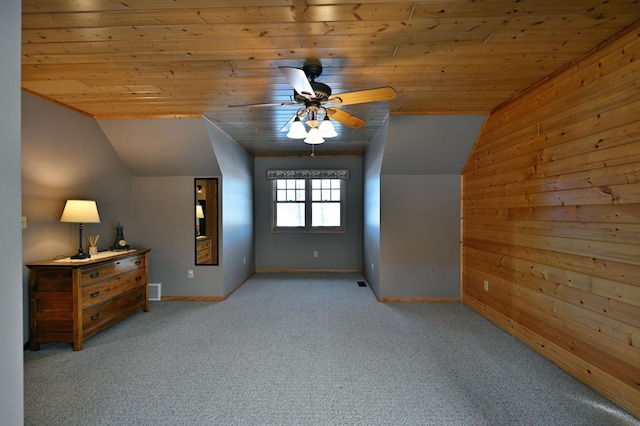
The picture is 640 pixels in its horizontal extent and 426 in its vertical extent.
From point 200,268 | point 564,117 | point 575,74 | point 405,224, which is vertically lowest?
point 200,268

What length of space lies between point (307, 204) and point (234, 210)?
5.91ft

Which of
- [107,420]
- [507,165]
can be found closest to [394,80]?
[507,165]

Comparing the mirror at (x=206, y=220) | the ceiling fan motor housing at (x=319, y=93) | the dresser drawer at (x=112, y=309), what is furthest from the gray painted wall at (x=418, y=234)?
the dresser drawer at (x=112, y=309)

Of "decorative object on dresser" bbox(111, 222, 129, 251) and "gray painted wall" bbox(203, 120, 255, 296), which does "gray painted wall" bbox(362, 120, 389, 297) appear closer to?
"gray painted wall" bbox(203, 120, 255, 296)

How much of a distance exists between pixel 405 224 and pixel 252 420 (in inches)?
121

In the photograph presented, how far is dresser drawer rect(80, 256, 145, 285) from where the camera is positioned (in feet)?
9.08

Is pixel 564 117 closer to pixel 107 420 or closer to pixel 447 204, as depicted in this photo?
pixel 447 204

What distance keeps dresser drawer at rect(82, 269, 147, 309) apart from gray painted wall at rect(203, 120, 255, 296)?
1.06 m

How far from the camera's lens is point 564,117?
2340 millimetres

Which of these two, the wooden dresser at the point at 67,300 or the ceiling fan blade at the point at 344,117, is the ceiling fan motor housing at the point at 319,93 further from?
the wooden dresser at the point at 67,300

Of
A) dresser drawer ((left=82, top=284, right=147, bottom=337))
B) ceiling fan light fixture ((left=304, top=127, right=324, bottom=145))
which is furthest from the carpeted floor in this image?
ceiling fan light fixture ((left=304, top=127, right=324, bottom=145))

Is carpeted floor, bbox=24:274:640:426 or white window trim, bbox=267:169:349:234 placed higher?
white window trim, bbox=267:169:349:234

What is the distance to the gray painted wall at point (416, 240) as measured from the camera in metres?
4.07

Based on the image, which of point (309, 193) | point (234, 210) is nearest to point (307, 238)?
point (309, 193)
